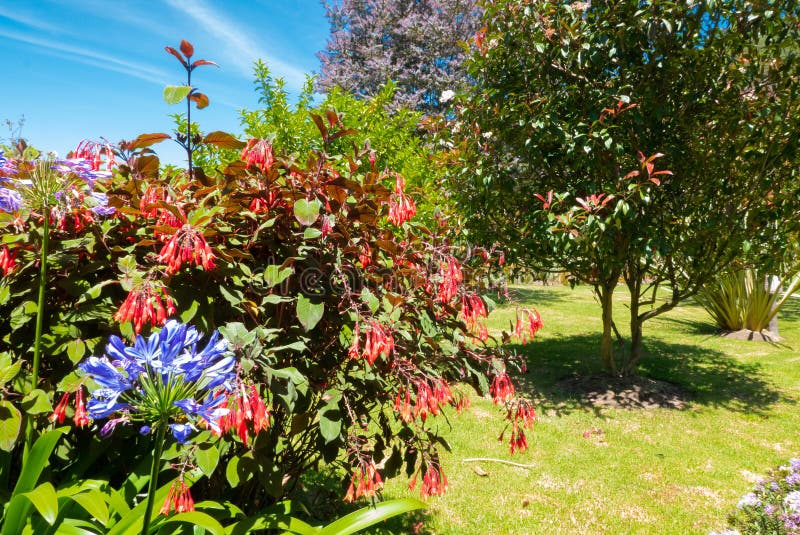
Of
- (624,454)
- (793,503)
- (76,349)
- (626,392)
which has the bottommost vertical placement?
(624,454)

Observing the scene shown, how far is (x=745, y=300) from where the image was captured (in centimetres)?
916

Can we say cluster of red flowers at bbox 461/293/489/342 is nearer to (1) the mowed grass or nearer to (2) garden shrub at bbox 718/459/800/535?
(1) the mowed grass

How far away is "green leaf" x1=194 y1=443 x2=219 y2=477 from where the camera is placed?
1.50 metres

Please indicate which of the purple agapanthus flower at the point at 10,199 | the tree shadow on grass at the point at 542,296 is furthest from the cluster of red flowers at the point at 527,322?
the tree shadow on grass at the point at 542,296

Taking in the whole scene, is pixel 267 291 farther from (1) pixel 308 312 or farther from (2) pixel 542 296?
(2) pixel 542 296

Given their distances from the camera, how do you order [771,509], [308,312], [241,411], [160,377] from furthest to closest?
[771,509], [308,312], [241,411], [160,377]

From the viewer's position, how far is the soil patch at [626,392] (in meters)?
5.59

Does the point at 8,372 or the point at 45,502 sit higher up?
the point at 8,372

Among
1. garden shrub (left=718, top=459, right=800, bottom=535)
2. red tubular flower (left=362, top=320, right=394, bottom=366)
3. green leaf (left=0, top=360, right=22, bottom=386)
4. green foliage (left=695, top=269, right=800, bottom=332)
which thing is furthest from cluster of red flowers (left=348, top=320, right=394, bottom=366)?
green foliage (left=695, top=269, right=800, bottom=332)

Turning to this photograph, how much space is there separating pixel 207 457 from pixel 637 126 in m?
4.99

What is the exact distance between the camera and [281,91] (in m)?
5.07

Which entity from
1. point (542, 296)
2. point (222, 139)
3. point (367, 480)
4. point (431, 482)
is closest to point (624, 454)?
point (431, 482)

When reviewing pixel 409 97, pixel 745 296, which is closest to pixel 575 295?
pixel 745 296

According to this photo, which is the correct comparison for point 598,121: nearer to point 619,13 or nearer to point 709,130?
point 619,13
